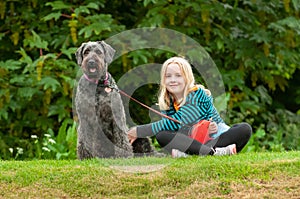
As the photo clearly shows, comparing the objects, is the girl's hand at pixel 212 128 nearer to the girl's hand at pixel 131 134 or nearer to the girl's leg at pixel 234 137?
the girl's leg at pixel 234 137

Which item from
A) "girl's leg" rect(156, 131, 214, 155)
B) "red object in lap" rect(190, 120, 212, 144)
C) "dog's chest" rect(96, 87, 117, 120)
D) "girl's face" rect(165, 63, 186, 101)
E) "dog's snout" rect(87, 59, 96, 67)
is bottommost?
"girl's leg" rect(156, 131, 214, 155)

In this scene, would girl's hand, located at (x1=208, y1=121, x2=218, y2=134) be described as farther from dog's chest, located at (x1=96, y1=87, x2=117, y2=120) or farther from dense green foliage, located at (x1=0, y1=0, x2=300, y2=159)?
dense green foliage, located at (x1=0, y1=0, x2=300, y2=159)

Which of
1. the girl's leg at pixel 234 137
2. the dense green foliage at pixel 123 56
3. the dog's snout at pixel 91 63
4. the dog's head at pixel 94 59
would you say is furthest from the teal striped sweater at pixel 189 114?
the dense green foliage at pixel 123 56

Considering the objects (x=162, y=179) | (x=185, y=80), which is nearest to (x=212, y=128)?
(x=185, y=80)

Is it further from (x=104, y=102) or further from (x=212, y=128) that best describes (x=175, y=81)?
(x=104, y=102)

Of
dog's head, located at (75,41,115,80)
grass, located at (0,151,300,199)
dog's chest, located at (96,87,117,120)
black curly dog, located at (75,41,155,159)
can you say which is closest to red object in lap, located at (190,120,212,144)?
grass, located at (0,151,300,199)

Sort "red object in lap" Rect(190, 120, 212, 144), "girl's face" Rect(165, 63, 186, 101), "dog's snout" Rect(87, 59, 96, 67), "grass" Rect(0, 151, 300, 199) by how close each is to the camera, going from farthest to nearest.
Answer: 1. "girl's face" Rect(165, 63, 186, 101)
2. "red object in lap" Rect(190, 120, 212, 144)
3. "dog's snout" Rect(87, 59, 96, 67)
4. "grass" Rect(0, 151, 300, 199)

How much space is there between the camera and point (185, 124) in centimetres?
671

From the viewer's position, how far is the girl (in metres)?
6.72

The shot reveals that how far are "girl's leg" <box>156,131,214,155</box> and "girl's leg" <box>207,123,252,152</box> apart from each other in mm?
137

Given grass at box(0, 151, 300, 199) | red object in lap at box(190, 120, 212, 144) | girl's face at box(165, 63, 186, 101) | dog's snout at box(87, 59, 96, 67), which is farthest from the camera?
girl's face at box(165, 63, 186, 101)

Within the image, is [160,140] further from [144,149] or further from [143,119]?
[143,119]

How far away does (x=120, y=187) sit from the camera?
18.9ft

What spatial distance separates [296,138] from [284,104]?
9.22 feet
